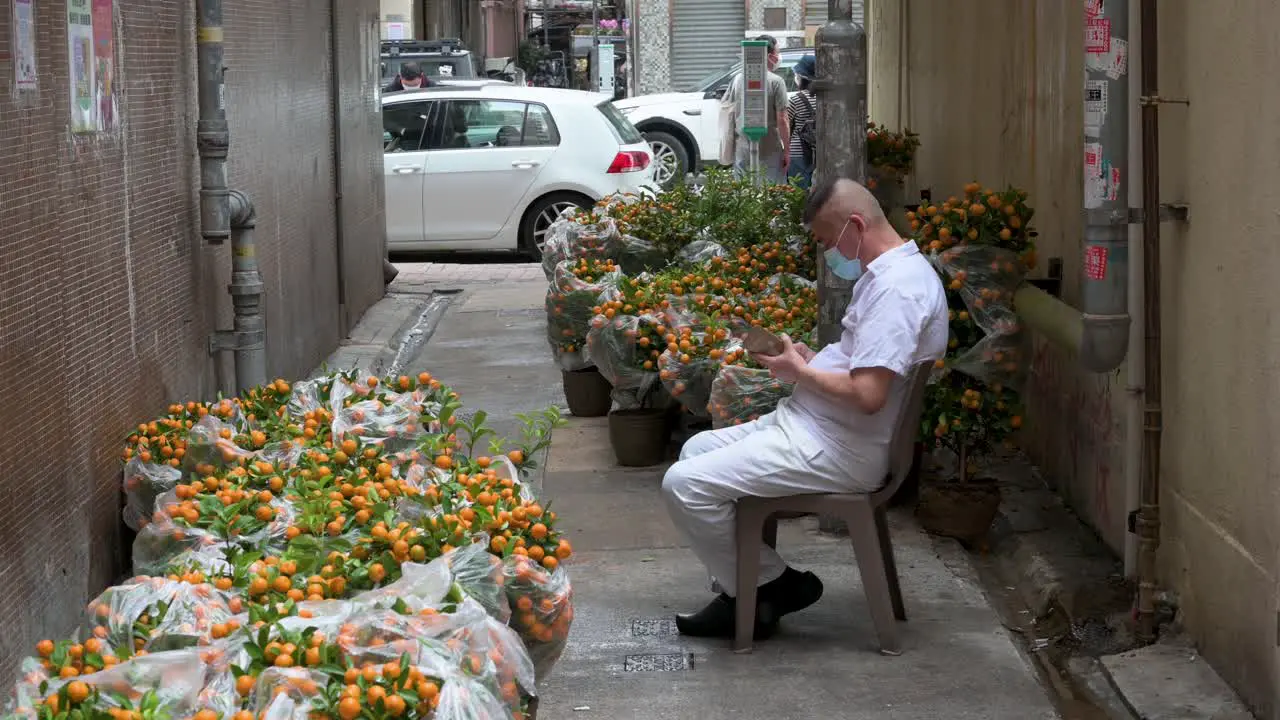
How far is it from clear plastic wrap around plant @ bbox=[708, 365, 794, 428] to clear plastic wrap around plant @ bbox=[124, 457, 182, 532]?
2049 millimetres

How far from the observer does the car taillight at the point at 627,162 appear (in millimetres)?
15977

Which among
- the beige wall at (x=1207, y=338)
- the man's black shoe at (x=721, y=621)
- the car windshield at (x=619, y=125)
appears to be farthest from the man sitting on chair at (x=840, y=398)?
the car windshield at (x=619, y=125)

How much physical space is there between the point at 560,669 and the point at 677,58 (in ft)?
100

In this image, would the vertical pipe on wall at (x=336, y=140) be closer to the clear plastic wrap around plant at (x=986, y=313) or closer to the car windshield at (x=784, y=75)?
the clear plastic wrap around plant at (x=986, y=313)

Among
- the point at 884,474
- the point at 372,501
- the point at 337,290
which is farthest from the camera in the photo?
the point at 337,290

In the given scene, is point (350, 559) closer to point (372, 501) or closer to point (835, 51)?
point (372, 501)

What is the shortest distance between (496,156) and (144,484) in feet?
35.4

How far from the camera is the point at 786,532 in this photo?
6.88 metres

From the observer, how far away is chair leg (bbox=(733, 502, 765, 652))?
17.4ft

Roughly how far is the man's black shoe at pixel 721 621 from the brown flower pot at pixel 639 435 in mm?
2605

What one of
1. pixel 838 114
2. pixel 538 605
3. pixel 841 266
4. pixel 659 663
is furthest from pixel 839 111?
pixel 538 605

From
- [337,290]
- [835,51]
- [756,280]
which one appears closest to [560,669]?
[835,51]

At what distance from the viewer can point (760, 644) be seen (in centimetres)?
549

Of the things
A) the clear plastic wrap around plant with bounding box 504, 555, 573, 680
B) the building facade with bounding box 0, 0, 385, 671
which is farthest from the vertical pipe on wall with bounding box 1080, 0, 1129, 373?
the building facade with bounding box 0, 0, 385, 671
